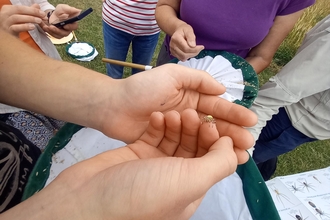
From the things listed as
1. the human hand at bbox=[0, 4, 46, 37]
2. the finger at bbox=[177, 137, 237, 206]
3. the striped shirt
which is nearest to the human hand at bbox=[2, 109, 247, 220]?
the finger at bbox=[177, 137, 237, 206]

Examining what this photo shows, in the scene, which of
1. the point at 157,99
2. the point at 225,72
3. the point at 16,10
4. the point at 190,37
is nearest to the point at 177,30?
the point at 190,37

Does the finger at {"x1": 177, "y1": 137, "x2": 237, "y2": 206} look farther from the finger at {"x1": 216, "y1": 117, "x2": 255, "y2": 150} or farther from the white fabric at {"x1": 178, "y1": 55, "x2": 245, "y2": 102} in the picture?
the white fabric at {"x1": 178, "y1": 55, "x2": 245, "y2": 102}

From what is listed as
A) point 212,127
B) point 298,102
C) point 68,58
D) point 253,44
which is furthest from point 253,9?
point 68,58

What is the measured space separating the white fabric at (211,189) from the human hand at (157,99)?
0.18ft

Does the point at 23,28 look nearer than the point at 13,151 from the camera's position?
No

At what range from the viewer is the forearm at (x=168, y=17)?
1.01m

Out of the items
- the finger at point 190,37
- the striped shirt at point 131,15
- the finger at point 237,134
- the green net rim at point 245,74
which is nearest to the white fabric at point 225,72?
the green net rim at point 245,74

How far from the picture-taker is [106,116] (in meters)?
0.76

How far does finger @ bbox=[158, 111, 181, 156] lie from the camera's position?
0.66m

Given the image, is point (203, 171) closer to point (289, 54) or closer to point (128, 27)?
point (128, 27)

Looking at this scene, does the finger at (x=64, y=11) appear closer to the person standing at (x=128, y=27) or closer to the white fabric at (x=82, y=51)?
the person standing at (x=128, y=27)

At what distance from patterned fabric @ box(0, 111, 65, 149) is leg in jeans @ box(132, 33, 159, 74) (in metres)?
0.75

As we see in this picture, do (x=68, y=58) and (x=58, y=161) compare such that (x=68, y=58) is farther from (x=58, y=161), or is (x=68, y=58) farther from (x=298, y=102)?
(x=298, y=102)

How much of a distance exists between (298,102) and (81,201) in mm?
844
